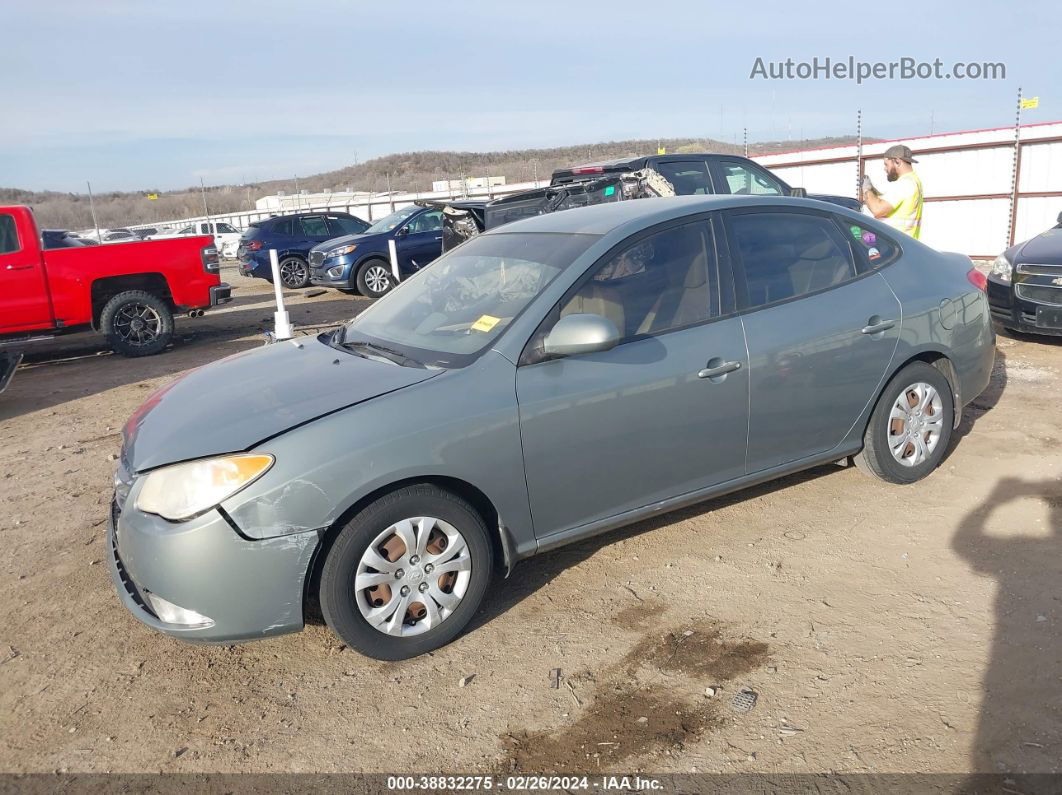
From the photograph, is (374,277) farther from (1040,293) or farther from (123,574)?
(123,574)

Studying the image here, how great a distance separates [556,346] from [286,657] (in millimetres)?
1703

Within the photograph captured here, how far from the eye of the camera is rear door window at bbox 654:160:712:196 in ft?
30.8

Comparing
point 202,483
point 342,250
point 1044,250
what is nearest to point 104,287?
point 342,250

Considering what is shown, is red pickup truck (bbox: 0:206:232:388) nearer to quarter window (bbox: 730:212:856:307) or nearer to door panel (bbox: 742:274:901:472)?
quarter window (bbox: 730:212:856:307)

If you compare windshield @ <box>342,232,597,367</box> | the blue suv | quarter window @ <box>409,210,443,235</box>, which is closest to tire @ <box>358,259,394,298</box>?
the blue suv

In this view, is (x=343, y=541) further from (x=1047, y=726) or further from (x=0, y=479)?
(x=0, y=479)

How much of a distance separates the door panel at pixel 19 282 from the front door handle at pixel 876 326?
9047mm

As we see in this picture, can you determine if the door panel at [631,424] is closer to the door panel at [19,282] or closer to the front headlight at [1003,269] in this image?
the front headlight at [1003,269]

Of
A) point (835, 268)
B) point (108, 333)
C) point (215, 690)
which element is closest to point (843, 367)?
point (835, 268)

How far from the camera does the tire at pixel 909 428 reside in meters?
4.48

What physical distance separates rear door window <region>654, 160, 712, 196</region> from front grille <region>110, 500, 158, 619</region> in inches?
290

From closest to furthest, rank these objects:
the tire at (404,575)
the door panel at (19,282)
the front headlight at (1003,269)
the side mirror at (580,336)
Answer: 1. the tire at (404,575)
2. the side mirror at (580,336)
3. the front headlight at (1003,269)
4. the door panel at (19,282)

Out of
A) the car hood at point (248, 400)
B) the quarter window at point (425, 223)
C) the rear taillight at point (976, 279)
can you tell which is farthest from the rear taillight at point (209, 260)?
the rear taillight at point (976, 279)

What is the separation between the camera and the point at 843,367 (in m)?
4.20
